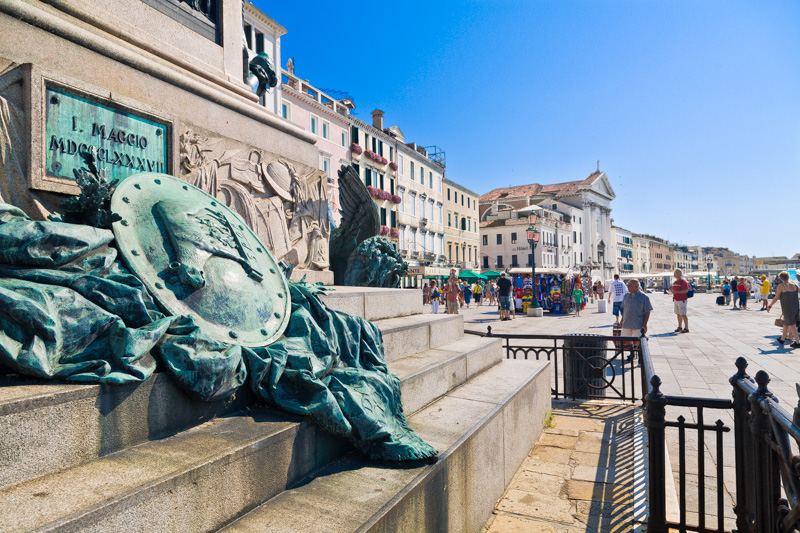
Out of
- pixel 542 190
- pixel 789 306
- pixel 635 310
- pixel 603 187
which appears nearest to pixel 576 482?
pixel 635 310

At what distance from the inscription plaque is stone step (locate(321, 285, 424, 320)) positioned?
1.60 m

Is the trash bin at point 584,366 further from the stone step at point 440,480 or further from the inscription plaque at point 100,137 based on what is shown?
the inscription plaque at point 100,137

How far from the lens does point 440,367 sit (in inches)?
155

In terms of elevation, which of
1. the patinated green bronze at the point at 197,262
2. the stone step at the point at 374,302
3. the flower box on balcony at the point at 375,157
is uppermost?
the flower box on balcony at the point at 375,157

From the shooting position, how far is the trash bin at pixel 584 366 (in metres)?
6.93

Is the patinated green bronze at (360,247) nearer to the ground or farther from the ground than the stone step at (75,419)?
farther from the ground

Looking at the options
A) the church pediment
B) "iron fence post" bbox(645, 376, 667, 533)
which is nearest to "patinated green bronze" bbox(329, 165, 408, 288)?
"iron fence post" bbox(645, 376, 667, 533)

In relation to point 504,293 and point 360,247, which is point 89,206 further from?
point 504,293

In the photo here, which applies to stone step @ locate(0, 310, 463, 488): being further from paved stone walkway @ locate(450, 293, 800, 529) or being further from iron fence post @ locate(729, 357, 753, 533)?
paved stone walkway @ locate(450, 293, 800, 529)

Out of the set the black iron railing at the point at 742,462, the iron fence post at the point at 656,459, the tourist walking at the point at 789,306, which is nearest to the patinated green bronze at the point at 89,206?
the black iron railing at the point at 742,462

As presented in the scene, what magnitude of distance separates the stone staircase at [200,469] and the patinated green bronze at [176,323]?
0.09 m

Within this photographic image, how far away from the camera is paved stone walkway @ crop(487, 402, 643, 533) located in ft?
11.5

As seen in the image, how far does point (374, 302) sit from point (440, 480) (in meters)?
2.02

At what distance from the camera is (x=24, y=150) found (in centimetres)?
294
